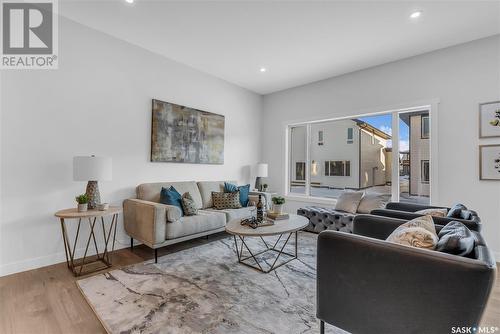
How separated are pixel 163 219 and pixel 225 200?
1.31m

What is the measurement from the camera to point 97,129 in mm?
3105

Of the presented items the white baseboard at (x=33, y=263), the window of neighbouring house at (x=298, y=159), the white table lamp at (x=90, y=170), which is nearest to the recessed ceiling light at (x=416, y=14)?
the window of neighbouring house at (x=298, y=159)

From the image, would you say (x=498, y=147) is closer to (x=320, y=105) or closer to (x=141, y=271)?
(x=320, y=105)

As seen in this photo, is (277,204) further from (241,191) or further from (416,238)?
(416,238)

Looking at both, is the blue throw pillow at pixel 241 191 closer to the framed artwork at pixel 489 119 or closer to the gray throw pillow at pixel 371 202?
the gray throw pillow at pixel 371 202

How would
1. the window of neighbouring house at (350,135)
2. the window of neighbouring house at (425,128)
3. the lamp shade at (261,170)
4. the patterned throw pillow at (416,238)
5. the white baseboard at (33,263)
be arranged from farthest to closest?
the lamp shade at (261,170)
the window of neighbouring house at (350,135)
the window of neighbouring house at (425,128)
the white baseboard at (33,263)
the patterned throw pillow at (416,238)

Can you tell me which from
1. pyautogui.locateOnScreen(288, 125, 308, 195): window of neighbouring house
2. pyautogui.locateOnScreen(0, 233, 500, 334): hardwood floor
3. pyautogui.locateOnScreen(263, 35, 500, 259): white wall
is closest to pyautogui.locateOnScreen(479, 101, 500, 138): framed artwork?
pyautogui.locateOnScreen(263, 35, 500, 259): white wall

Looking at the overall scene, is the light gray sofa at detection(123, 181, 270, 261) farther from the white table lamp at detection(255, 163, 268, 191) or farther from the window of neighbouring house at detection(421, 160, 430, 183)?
the window of neighbouring house at detection(421, 160, 430, 183)

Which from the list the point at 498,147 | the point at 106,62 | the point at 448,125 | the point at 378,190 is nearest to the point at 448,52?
the point at 448,125

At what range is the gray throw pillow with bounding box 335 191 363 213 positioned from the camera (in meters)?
3.91

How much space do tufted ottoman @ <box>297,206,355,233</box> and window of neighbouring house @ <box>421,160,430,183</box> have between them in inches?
51.3

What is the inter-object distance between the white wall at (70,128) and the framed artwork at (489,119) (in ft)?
14.2

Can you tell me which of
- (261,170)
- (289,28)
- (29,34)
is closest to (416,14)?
(289,28)

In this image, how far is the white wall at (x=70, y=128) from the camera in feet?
8.30
